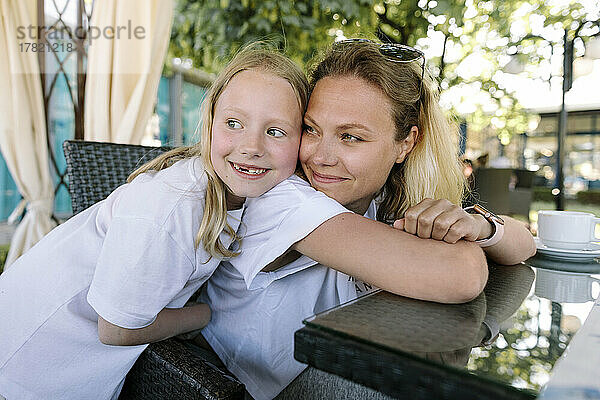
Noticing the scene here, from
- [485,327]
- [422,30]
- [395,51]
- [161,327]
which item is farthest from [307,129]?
[422,30]

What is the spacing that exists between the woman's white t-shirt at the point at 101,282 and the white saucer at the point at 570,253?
657 millimetres

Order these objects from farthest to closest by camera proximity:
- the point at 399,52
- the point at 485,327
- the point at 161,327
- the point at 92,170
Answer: the point at 92,170 → the point at 399,52 → the point at 161,327 → the point at 485,327

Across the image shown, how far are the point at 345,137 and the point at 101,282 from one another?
0.61 m

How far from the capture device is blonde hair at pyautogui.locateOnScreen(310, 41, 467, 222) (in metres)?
1.16

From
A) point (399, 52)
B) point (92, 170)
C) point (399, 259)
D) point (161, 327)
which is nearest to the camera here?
point (399, 259)

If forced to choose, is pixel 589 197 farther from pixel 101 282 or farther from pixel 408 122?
pixel 101 282

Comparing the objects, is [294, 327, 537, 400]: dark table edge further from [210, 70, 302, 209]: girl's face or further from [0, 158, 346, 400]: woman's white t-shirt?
[210, 70, 302, 209]: girl's face

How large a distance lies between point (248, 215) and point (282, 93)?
291 millimetres

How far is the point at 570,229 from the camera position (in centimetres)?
119

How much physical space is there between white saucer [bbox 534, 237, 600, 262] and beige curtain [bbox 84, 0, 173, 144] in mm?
2335

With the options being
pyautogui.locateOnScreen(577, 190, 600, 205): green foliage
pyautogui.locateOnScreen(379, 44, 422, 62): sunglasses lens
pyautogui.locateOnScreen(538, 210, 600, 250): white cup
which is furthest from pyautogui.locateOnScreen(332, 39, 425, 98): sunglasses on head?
pyautogui.locateOnScreen(577, 190, 600, 205): green foliage

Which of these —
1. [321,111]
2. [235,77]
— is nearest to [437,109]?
[321,111]

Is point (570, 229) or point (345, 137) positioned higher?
point (345, 137)

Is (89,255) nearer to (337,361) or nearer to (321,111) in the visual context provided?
(321,111)
